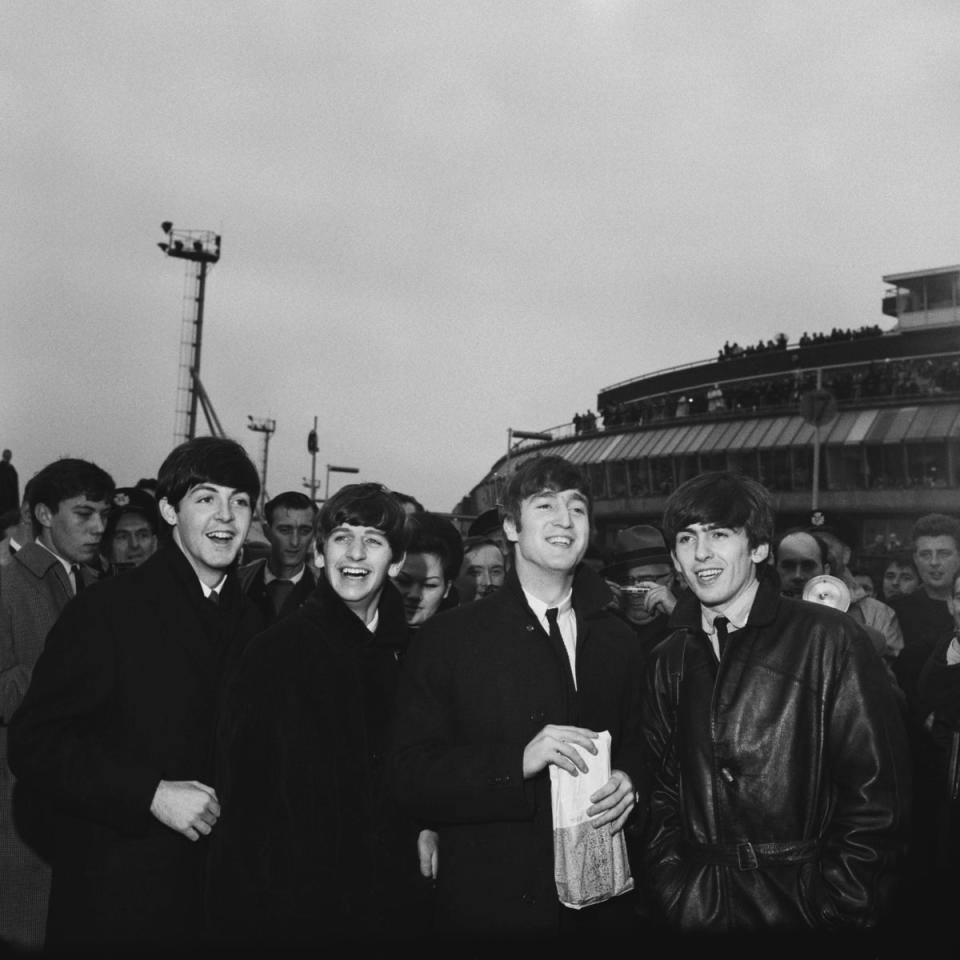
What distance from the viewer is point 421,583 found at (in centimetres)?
551

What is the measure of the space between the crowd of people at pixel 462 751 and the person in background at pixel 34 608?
0.59 metres

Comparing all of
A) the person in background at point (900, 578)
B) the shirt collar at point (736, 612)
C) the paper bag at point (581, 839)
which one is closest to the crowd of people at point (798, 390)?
the person in background at point (900, 578)

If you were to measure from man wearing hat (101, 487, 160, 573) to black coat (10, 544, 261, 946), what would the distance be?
413 cm

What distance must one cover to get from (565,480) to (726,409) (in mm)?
45363

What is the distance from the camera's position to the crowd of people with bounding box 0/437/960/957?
313 cm

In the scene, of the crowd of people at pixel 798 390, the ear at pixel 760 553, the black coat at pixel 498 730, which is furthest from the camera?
the crowd of people at pixel 798 390

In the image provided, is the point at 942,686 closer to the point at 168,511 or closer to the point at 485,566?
the point at 485,566

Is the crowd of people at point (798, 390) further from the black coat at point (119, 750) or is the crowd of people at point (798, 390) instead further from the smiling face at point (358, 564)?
the black coat at point (119, 750)

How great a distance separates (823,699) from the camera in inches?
129

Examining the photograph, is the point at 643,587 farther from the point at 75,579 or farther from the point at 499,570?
the point at 75,579

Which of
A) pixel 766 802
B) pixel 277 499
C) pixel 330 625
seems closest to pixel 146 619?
pixel 330 625

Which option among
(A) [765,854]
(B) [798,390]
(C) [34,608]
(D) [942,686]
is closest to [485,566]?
(C) [34,608]

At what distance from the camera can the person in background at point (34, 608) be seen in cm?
427

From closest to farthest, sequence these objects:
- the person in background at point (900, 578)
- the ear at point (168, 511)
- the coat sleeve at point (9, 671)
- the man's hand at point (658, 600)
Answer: the ear at point (168, 511) < the coat sleeve at point (9, 671) < the man's hand at point (658, 600) < the person in background at point (900, 578)
